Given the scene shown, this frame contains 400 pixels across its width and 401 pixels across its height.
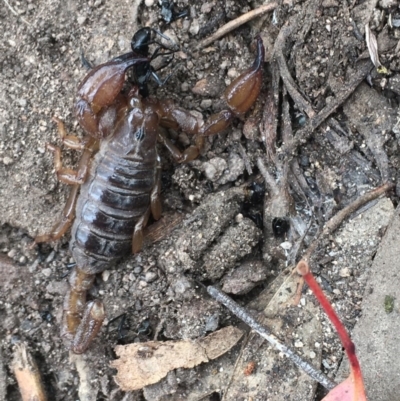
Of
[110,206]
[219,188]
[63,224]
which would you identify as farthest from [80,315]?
[219,188]

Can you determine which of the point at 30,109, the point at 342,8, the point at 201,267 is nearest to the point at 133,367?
the point at 201,267

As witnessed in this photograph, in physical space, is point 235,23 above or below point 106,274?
above

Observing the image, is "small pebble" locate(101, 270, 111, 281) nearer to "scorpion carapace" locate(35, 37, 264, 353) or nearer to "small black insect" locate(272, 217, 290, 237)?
"scorpion carapace" locate(35, 37, 264, 353)

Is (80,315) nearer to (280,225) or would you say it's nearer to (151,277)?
(151,277)

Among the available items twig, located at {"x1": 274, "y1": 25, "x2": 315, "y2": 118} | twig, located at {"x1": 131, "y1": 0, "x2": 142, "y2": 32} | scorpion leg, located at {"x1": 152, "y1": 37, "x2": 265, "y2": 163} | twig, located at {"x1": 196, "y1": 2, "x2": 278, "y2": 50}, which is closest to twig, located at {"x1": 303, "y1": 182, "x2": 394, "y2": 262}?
twig, located at {"x1": 274, "y1": 25, "x2": 315, "y2": 118}

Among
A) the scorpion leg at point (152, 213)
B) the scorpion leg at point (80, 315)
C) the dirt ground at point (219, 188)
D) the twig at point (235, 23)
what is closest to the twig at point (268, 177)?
the dirt ground at point (219, 188)
